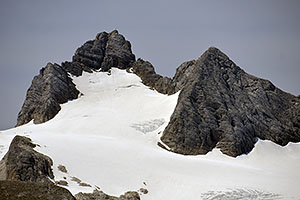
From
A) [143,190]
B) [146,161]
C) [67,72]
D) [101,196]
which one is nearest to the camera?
[101,196]

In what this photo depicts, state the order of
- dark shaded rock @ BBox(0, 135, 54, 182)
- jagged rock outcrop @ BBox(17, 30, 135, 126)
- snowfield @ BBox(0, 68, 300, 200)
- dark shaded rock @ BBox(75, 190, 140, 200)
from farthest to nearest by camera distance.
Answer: jagged rock outcrop @ BBox(17, 30, 135, 126), snowfield @ BBox(0, 68, 300, 200), dark shaded rock @ BBox(0, 135, 54, 182), dark shaded rock @ BBox(75, 190, 140, 200)

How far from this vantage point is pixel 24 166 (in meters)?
29.2

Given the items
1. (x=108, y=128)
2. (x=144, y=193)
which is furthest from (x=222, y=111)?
(x=144, y=193)

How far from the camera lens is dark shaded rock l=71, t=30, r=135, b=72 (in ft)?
284

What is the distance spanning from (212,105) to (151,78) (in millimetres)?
25430

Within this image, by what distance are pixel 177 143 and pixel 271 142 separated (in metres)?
15.3

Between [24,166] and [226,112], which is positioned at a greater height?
[226,112]

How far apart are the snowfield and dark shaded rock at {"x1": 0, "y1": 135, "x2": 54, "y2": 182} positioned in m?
1.71

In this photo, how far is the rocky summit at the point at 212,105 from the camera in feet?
163

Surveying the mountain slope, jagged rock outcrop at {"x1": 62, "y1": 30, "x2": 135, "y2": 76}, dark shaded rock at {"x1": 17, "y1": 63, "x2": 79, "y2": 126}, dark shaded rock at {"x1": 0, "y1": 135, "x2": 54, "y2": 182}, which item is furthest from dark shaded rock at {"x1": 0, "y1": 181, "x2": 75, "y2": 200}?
jagged rock outcrop at {"x1": 62, "y1": 30, "x2": 135, "y2": 76}

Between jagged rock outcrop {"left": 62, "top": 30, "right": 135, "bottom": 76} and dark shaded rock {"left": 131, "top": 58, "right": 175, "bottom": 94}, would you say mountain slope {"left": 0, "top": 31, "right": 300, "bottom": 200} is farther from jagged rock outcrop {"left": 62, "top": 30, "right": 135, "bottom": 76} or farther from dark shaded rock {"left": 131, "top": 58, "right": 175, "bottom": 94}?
jagged rock outcrop {"left": 62, "top": 30, "right": 135, "bottom": 76}

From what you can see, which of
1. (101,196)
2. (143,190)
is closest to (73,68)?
(143,190)

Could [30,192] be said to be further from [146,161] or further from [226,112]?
[226,112]

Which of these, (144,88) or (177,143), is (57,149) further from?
(144,88)
